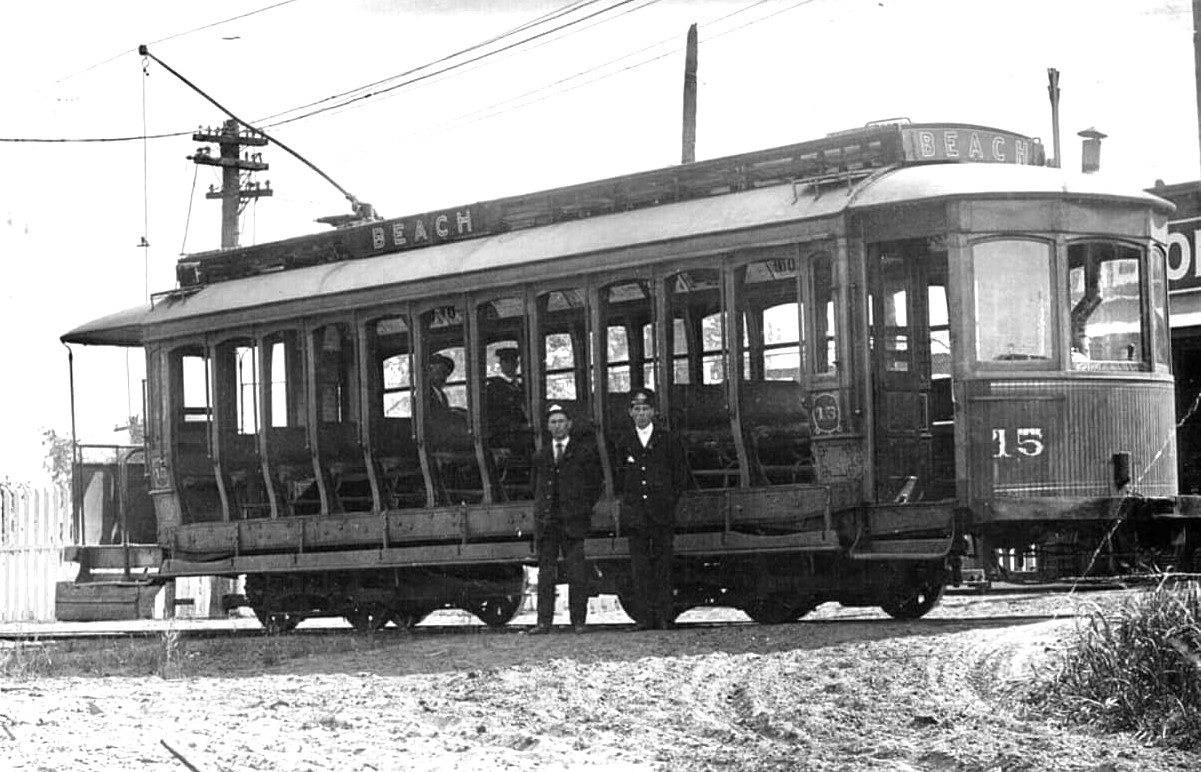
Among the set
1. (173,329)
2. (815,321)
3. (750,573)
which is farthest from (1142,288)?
(173,329)

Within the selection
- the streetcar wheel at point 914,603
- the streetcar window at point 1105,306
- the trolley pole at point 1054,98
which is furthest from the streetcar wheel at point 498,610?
the trolley pole at point 1054,98

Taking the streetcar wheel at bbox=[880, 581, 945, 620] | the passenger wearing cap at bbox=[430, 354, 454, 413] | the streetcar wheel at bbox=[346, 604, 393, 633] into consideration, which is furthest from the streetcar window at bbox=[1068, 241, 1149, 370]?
the streetcar wheel at bbox=[346, 604, 393, 633]

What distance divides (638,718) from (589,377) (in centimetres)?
599

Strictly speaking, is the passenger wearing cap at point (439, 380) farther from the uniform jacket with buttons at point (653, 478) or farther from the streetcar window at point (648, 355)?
the uniform jacket with buttons at point (653, 478)

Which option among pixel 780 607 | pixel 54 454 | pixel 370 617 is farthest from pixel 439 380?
pixel 54 454

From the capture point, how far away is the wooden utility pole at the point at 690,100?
23.7m

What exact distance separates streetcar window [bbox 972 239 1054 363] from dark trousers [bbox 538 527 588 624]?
145 inches

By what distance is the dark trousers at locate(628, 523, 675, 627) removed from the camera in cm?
1417

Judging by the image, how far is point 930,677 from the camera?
979 centimetres

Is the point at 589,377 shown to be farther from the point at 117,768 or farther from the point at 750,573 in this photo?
the point at 117,768

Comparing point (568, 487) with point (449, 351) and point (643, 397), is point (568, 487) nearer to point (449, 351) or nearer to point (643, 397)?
point (643, 397)

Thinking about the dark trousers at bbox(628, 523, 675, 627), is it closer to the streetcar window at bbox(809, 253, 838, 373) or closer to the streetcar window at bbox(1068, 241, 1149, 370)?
the streetcar window at bbox(809, 253, 838, 373)

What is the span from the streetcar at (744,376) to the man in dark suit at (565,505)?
0.84ft

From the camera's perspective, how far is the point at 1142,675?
855cm
